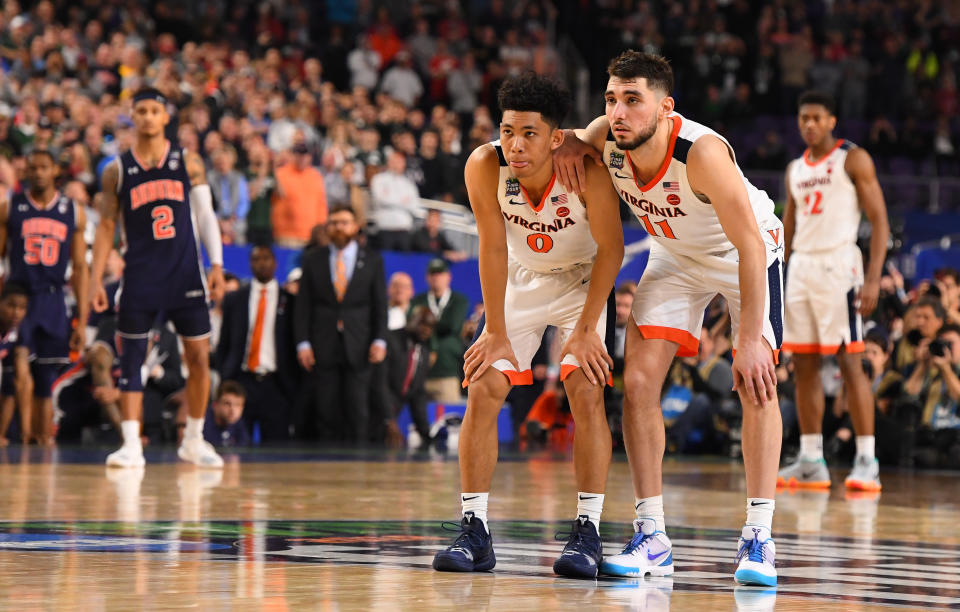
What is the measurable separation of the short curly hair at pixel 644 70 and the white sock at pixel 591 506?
1423mm

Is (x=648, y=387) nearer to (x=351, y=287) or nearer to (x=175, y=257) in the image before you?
(x=175, y=257)

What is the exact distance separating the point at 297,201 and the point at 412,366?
2.28m

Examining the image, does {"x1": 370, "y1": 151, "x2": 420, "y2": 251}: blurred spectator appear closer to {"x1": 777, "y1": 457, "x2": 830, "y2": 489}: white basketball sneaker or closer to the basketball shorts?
{"x1": 777, "y1": 457, "x2": 830, "y2": 489}: white basketball sneaker

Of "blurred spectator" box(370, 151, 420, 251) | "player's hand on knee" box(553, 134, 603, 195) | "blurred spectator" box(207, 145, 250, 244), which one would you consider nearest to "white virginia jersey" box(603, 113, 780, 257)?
"player's hand on knee" box(553, 134, 603, 195)

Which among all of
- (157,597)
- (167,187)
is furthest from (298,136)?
(157,597)

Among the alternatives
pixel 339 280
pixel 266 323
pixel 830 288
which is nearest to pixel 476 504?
pixel 830 288

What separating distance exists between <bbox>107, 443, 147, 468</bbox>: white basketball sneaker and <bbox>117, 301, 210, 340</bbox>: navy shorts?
2.34 ft

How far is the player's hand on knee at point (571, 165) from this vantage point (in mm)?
5125

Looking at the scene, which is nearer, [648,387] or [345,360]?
[648,387]

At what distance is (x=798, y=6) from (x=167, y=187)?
16.6m

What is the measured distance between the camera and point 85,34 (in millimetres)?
17375

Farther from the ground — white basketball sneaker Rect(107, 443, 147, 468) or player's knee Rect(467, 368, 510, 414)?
player's knee Rect(467, 368, 510, 414)

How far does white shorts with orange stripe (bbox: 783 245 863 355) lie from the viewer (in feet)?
29.5

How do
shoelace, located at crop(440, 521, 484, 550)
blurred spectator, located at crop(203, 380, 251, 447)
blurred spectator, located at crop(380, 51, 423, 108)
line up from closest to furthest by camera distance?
shoelace, located at crop(440, 521, 484, 550), blurred spectator, located at crop(203, 380, 251, 447), blurred spectator, located at crop(380, 51, 423, 108)
